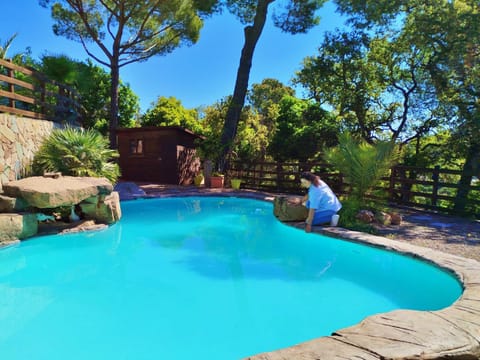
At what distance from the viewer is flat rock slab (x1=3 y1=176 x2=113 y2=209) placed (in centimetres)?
538

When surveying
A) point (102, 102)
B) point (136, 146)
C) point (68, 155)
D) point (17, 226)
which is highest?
point (102, 102)

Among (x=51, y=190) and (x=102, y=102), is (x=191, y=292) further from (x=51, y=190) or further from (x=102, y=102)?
(x=102, y=102)

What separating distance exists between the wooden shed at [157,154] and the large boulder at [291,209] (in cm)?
846

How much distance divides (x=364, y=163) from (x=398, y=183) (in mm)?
3000

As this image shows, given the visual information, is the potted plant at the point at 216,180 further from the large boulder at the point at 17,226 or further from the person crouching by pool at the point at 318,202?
the large boulder at the point at 17,226

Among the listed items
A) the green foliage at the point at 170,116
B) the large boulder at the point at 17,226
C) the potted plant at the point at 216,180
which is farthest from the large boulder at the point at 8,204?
the green foliage at the point at 170,116

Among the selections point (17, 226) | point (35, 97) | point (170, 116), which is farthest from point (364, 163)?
point (170, 116)

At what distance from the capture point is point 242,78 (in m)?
14.0

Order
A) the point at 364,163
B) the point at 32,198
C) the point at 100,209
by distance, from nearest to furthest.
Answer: the point at 32,198
the point at 100,209
the point at 364,163

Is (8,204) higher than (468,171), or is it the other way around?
(468,171)

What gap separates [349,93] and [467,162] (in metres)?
5.19

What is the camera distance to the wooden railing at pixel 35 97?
22.3ft

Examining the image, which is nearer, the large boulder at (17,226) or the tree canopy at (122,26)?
the large boulder at (17,226)

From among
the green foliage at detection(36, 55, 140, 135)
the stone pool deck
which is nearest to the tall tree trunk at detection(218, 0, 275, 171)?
the green foliage at detection(36, 55, 140, 135)
